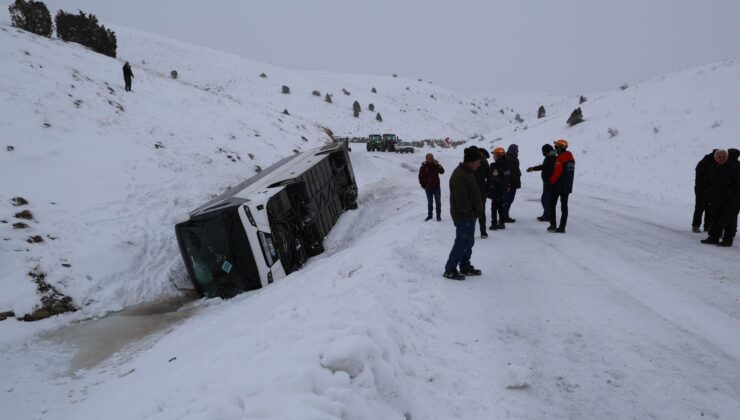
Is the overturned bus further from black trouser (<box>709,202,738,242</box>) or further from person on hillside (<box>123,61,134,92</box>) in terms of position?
person on hillside (<box>123,61,134,92</box>)

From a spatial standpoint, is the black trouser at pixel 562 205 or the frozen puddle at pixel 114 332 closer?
the frozen puddle at pixel 114 332

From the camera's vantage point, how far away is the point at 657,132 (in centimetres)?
1847

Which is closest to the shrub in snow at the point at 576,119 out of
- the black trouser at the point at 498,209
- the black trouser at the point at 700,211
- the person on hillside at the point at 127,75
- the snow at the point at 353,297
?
the snow at the point at 353,297

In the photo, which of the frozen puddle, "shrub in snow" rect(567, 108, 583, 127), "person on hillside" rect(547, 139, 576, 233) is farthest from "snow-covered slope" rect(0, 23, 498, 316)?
"shrub in snow" rect(567, 108, 583, 127)

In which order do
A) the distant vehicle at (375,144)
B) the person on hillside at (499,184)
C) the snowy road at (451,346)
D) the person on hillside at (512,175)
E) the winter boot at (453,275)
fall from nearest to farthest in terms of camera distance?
the snowy road at (451,346) < the winter boot at (453,275) < the person on hillside at (499,184) < the person on hillside at (512,175) < the distant vehicle at (375,144)

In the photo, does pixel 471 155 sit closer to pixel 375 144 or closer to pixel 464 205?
pixel 464 205

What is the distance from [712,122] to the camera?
677 inches

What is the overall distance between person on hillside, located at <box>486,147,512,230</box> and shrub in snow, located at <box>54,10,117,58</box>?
26965mm

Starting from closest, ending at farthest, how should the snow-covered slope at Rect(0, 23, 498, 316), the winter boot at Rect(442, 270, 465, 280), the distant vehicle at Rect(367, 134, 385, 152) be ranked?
the winter boot at Rect(442, 270, 465, 280) < the snow-covered slope at Rect(0, 23, 498, 316) < the distant vehicle at Rect(367, 134, 385, 152)

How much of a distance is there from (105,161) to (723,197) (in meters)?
16.0

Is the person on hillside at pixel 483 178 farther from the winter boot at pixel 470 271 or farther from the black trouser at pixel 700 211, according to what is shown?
the black trouser at pixel 700 211

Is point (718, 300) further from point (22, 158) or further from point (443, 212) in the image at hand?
point (22, 158)

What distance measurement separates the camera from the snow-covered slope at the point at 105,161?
376 inches

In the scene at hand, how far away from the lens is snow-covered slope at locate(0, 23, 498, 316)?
9.55m
